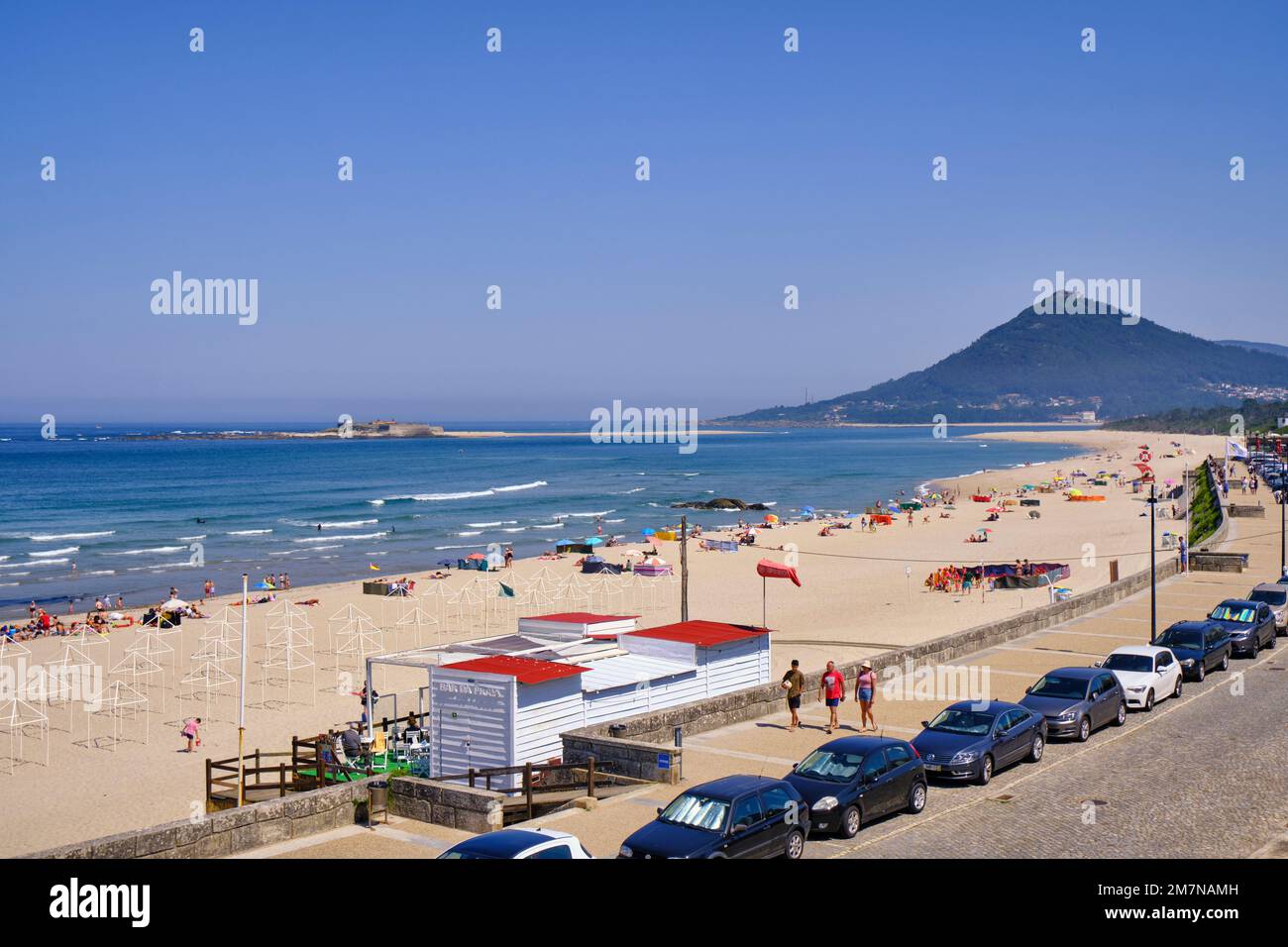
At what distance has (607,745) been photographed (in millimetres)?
15930

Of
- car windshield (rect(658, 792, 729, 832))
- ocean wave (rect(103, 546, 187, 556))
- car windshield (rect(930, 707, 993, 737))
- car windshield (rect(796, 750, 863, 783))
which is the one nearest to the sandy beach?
car windshield (rect(658, 792, 729, 832))

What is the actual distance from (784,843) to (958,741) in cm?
497

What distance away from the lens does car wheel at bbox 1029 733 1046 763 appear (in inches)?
661

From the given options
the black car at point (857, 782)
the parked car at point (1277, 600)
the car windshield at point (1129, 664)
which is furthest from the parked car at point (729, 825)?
the parked car at point (1277, 600)

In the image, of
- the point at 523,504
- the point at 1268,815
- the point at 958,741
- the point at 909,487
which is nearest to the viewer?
the point at 1268,815

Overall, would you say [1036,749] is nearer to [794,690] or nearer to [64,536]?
[794,690]

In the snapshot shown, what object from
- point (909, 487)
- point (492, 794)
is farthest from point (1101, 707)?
point (909, 487)

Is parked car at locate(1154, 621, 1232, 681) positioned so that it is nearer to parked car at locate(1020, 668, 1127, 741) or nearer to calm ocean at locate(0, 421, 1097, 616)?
parked car at locate(1020, 668, 1127, 741)

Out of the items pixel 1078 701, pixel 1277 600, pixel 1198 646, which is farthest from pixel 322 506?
pixel 1078 701

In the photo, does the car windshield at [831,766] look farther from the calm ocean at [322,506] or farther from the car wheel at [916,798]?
the calm ocean at [322,506]

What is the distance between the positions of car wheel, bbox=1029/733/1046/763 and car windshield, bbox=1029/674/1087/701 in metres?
1.82

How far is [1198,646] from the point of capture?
78.0 ft
